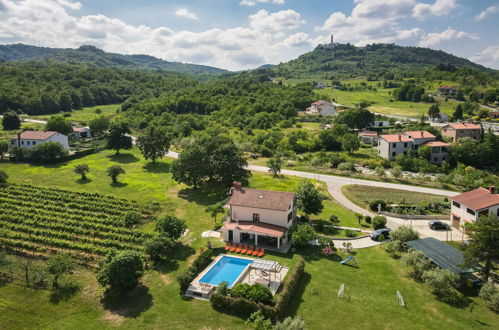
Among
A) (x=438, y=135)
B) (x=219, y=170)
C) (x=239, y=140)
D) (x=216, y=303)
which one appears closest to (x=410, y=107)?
(x=438, y=135)

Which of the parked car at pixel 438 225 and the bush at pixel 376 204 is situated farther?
the bush at pixel 376 204

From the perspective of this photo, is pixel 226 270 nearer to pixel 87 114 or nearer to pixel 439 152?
pixel 439 152

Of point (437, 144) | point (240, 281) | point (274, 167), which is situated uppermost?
point (437, 144)

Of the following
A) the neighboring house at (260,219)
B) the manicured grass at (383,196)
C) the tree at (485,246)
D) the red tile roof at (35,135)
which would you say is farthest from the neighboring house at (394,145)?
the red tile roof at (35,135)

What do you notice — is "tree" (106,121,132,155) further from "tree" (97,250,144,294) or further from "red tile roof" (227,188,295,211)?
"tree" (97,250,144,294)

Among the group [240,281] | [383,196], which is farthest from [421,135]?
[240,281]

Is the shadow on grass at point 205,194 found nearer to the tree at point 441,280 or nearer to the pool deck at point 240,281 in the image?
the pool deck at point 240,281

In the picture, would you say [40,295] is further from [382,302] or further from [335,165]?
[335,165]
